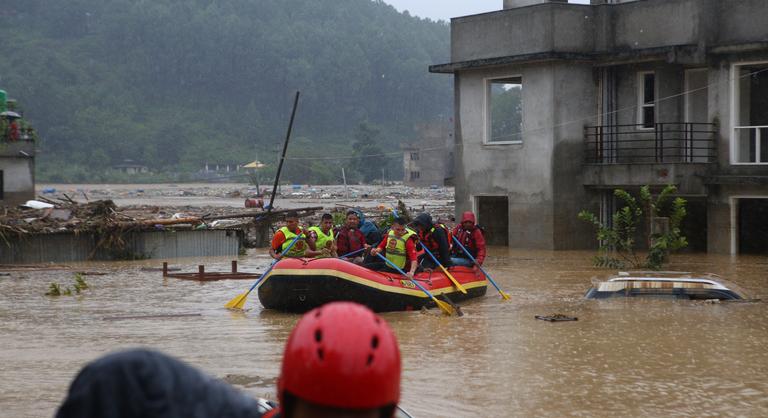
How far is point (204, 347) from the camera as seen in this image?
13.4 meters

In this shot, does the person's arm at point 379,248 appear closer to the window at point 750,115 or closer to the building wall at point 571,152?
the building wall at point 571,152

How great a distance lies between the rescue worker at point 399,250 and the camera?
56.2 feet

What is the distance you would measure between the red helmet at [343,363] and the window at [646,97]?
2629 cm

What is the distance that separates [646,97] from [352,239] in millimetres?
12183

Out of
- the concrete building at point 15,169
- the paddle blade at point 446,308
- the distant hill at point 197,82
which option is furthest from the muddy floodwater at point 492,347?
the distant hill at point 197,82

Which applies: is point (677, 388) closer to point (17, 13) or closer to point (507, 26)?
point (507, 26)

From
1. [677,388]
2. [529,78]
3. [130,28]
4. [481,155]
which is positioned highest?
[130,28]

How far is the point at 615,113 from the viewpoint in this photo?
2828cm

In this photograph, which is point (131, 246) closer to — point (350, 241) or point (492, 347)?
point (350, 241)

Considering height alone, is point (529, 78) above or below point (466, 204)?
above

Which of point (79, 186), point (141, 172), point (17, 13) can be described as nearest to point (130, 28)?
point (17, 13)

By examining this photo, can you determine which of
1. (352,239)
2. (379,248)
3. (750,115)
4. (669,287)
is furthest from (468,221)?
(750,115)

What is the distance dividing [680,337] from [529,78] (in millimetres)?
15366

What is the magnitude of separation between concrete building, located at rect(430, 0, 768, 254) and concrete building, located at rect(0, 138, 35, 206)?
18446mm
